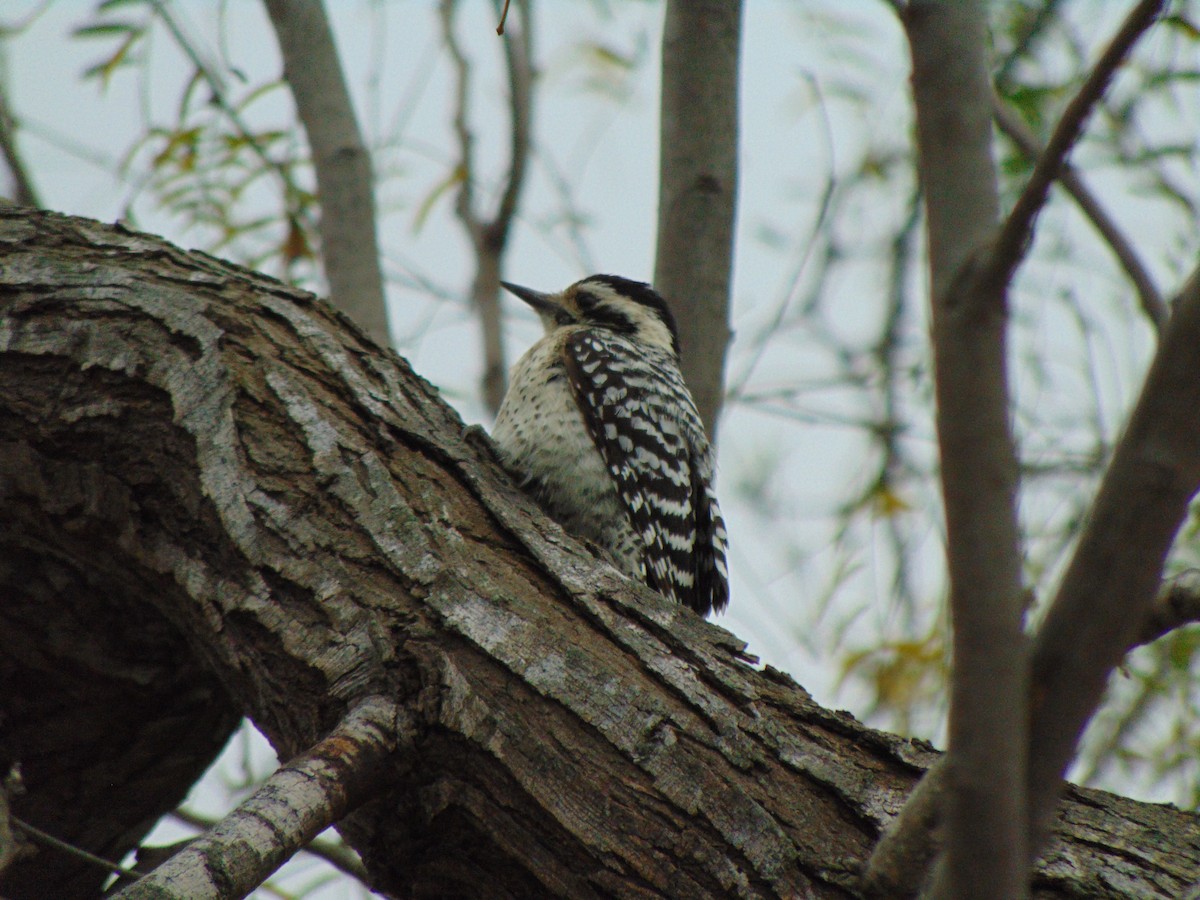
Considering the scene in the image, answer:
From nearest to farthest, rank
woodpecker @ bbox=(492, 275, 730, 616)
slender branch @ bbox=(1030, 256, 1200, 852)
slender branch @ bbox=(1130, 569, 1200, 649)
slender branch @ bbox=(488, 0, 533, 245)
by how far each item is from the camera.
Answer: slender branch @ bbox=(1030, 256, 1200, 852) < slender branch @ bbox=(1130, 569, 1200, 649) < woodpecker @ bbox=(492, 275, 730, 616) < slender branch @ bbox=(488, 0, 533, 245)

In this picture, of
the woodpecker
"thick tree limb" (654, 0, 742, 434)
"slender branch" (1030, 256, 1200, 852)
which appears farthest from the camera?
the woodpecker

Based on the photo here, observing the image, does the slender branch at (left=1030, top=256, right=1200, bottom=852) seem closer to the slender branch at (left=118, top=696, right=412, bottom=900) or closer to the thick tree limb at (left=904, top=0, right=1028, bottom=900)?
the thick tree limb at (left=904, top=0, right=1028, bottom=900)

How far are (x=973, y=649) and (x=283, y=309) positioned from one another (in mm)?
2056

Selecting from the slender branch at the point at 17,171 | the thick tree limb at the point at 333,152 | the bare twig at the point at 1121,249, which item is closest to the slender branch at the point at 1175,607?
the bare twig at the point at 1121,249

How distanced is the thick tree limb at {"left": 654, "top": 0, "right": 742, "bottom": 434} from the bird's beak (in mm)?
1426

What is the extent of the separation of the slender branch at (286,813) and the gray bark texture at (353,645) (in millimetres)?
14

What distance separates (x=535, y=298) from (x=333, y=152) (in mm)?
1309

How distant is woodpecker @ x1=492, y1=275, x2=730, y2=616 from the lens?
151 inches

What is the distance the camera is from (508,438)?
3.87 meters

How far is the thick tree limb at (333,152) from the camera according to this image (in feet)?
12.7

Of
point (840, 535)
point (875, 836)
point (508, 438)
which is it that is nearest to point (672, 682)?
point (875, 836)

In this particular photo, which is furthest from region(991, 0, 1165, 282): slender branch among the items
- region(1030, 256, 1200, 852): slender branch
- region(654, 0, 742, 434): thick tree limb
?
region(654, 0, 742, 434): thick tree limb

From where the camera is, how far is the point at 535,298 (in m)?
4.97

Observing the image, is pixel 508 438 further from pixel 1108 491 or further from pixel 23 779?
pixel 1108 491
